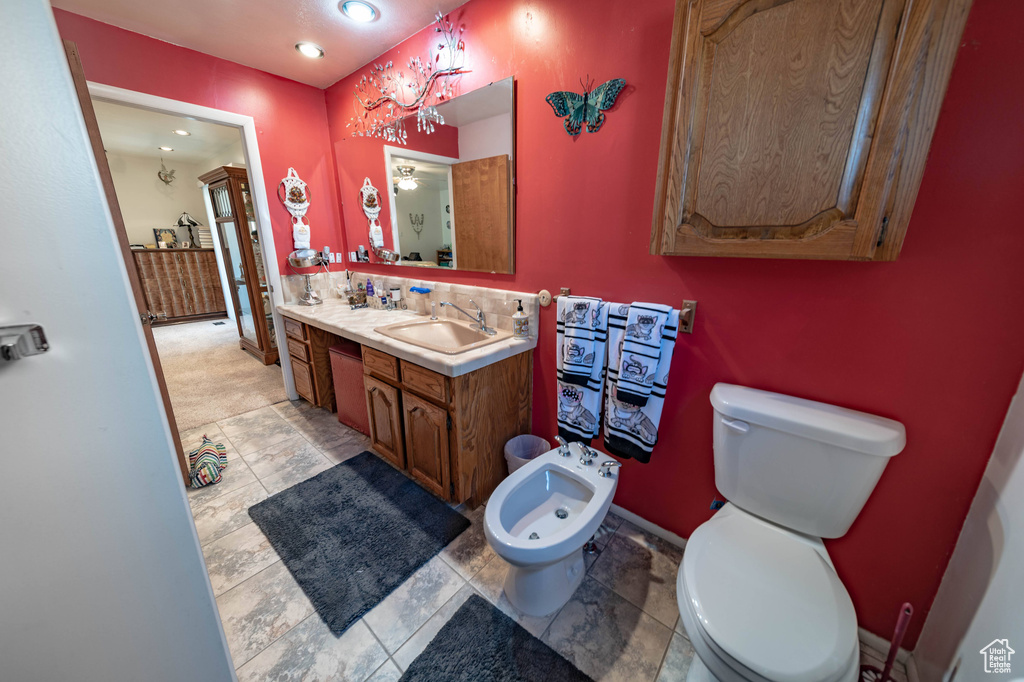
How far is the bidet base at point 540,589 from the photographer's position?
4.16ft

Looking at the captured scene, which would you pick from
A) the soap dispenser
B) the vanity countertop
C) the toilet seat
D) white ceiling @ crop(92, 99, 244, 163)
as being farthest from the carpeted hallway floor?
the toilet seat

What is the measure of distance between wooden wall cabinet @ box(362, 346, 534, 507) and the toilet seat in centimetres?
94

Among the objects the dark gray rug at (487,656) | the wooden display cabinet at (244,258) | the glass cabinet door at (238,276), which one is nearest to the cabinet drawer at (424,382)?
the dark gray rug at (487,656)

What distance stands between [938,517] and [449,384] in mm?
1650

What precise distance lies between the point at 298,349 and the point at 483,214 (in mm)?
1860

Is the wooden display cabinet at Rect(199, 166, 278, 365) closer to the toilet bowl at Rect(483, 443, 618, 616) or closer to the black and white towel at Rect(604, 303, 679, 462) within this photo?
the toilet bowl at Rect(483, 443, 618, 616)

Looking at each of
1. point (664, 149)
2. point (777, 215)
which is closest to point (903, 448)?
point (777, 215)

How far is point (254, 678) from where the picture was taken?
1084mm

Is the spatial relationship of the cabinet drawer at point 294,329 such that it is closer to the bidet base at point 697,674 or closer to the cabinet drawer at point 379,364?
the cabinet drawer at point 379,364

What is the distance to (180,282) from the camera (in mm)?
5250

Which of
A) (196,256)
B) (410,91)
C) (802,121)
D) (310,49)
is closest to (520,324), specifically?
(802,121)

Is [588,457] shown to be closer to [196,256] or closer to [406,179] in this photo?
[406,179]

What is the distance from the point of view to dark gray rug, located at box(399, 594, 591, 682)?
109 cm

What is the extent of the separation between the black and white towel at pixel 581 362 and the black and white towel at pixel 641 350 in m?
0.12
